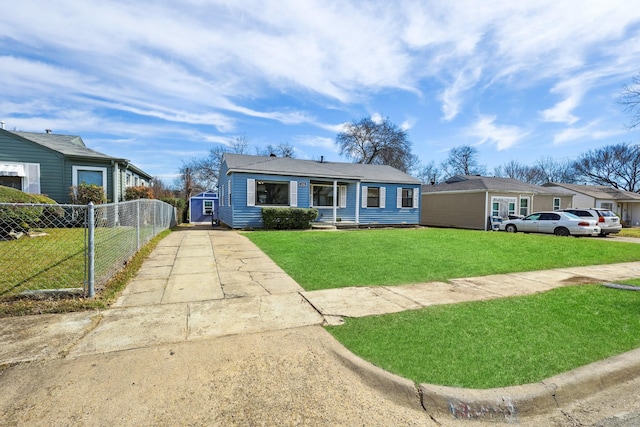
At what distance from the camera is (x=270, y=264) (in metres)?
7.10

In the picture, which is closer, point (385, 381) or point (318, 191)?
point (385, 381)

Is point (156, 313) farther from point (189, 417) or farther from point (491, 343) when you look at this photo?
point (491, 343)

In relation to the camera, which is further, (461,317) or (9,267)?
(9,267)

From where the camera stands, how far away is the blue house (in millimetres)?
15141

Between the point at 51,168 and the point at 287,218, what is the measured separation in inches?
423

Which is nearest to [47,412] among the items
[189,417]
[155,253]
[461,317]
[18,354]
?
[189,417]

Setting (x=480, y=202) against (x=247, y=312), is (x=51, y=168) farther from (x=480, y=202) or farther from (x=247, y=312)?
(x=480, y=202)

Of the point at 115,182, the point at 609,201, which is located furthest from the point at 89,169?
the point at 609,201

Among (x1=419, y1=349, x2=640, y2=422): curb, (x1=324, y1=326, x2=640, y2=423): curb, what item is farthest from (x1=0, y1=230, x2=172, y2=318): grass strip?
(x1=419, y1=349, x2=640, y2=422): curb

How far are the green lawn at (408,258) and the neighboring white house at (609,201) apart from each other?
23.2 meters

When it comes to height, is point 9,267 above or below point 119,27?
below

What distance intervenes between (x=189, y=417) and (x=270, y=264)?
5.05 metres

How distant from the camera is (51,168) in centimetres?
1339

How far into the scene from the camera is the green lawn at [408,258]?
6047 millimetres
